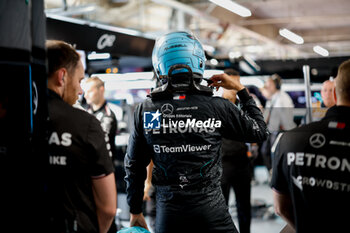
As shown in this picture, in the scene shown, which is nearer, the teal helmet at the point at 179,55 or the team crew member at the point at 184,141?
the team crew member at the point at 184,141

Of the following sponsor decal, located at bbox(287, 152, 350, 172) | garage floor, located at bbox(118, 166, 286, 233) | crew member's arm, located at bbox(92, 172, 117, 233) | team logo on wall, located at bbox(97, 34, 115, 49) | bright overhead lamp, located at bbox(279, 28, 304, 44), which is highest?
bright overhead lamp, located at bbox(279, 28, 304, 44)

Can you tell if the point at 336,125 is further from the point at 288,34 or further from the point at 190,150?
the point at 288,34

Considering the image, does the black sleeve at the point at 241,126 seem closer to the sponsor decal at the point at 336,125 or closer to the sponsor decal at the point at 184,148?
the sponsor decal at the point at 184,148

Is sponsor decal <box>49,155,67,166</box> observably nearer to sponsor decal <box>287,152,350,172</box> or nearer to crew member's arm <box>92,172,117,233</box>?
crew member's arm <box>92,172,117,233</box>

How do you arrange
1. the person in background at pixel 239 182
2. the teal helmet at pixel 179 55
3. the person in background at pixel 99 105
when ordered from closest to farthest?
the teal helmet at pixel 179 55 < the person in background at pixel 239 182 < the person in background at pixel 99 105

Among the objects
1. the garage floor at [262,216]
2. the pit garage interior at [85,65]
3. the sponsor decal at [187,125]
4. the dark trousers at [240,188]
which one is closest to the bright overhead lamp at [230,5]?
the pit garage interior at [85,65]

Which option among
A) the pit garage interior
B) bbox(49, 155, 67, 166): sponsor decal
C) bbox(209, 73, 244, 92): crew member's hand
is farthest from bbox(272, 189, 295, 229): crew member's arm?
the pit garage interior

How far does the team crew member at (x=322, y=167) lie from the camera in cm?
135

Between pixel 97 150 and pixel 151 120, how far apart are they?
1.35 feet

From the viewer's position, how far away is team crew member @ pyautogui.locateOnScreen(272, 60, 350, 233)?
135 centimetres

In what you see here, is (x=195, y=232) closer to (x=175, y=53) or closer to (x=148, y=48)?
(x=175, y=53)

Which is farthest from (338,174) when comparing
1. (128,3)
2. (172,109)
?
(128,3)

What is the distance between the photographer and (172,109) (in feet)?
5.58

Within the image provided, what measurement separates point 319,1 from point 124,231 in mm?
12361
